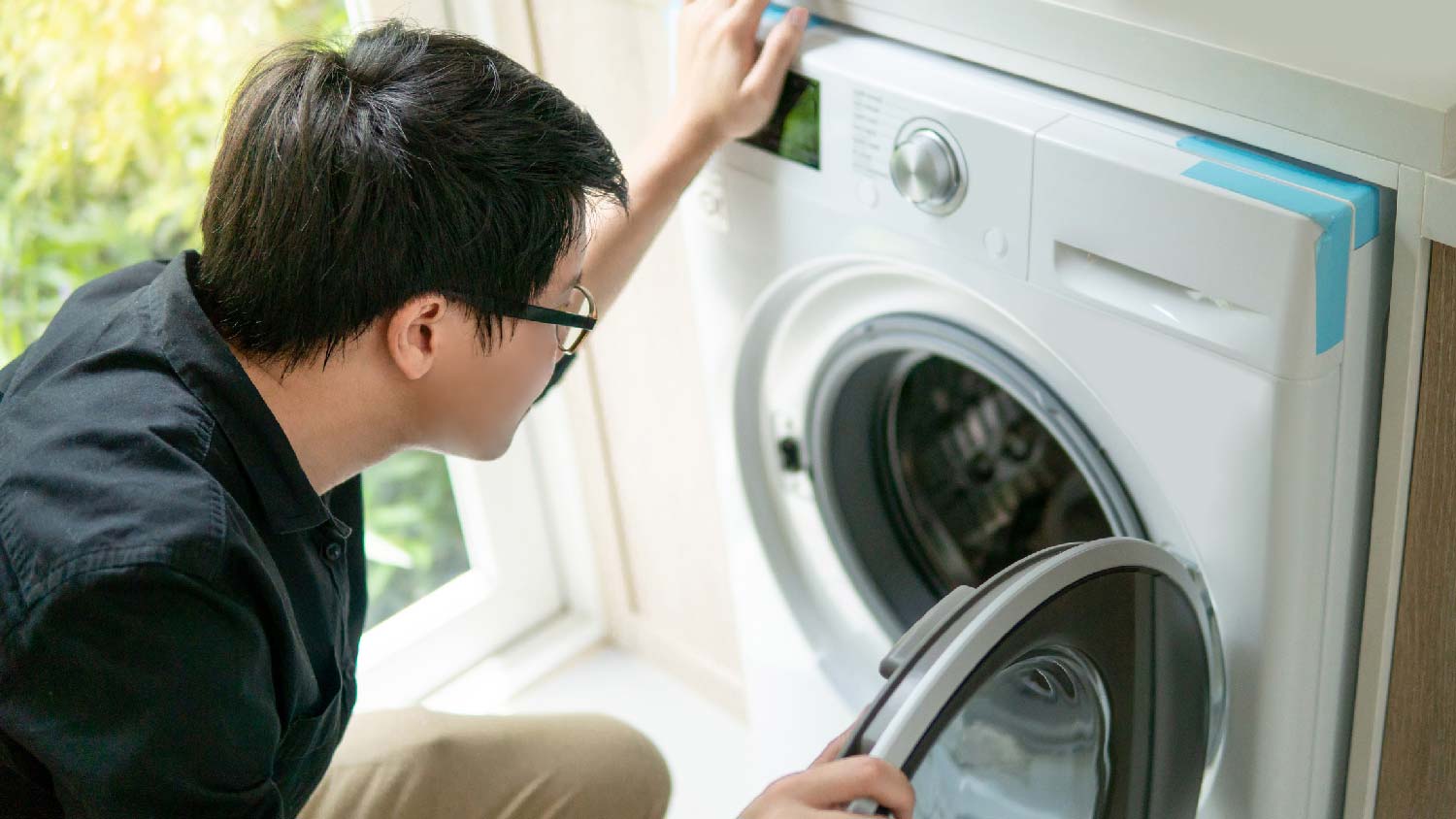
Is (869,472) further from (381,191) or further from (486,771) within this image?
(381,191)

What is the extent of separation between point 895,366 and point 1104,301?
1.05ft

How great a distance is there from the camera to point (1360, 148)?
2.89 ft

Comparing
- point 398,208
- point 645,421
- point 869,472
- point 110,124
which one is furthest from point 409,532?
point 398,208

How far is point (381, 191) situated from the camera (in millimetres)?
936

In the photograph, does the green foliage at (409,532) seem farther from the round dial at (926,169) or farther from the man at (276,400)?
the round dial at (926,169)

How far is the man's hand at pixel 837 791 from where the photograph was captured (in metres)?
0.86

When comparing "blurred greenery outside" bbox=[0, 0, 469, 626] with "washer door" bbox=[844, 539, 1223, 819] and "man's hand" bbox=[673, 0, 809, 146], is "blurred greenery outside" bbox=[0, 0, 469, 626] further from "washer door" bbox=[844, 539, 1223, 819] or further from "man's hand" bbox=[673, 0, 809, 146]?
"washer door" bbox=[844, 539, 1223, 819]

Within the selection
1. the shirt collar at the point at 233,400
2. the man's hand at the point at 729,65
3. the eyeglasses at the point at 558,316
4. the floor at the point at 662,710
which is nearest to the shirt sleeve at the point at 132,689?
the shirt collar at the point at 233,400

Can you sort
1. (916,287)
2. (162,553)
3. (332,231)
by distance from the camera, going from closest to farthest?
(162,553) → (332,231) → (916,287)

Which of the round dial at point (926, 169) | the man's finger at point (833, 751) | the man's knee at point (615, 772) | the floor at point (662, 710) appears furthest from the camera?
the floor at point (662, 710)

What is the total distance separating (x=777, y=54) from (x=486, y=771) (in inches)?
27.2

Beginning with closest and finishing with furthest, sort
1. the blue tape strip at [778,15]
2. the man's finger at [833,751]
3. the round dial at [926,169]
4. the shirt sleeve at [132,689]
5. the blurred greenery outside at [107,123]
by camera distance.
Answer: the shirt sleeve at [132,689] → the man's finger at [833,751] → the round dial at [926,169] → the blue tape strip at [778,15] → the blurred greenery outside at [107,123]

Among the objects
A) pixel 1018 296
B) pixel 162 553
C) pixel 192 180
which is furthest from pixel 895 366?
pixel 192 180

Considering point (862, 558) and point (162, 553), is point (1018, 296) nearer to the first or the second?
point (862, 558)
